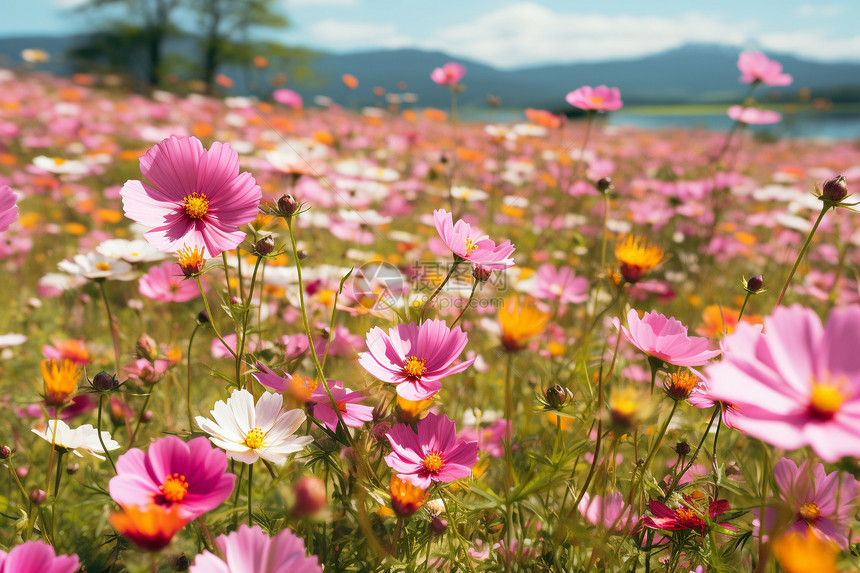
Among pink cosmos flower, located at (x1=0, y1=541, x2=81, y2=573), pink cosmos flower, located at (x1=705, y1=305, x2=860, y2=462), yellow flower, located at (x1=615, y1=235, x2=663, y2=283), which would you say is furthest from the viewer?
yellow flower, located at (x1=615, y1=235, x2=663, y2=283)

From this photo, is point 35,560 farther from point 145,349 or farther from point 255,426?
point 145,349

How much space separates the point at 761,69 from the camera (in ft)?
5.67

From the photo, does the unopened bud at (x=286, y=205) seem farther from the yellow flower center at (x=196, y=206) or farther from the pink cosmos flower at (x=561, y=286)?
the pink cosmos flower at (x=561, y=286)

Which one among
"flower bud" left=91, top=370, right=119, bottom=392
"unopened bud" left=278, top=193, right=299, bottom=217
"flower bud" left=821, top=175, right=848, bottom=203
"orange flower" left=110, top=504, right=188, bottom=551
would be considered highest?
"flower bud" left=821, top=175, right=848, bottom=203

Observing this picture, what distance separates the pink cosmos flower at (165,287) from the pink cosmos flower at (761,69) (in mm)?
1848

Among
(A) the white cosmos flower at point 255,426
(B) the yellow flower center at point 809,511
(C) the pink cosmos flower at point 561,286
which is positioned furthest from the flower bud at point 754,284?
(C) the pink cosmos flower at point 561,286

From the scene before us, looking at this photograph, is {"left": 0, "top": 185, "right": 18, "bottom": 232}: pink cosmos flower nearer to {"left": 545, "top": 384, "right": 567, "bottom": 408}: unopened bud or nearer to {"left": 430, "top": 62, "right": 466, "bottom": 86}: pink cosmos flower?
{"left": 545, "top": 384, "right": 567, "bottom": 408}: unopened bud

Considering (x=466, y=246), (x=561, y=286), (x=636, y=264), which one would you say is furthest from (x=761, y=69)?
(x=466, y=246)

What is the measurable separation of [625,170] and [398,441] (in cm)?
428

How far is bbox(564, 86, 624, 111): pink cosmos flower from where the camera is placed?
1244mm

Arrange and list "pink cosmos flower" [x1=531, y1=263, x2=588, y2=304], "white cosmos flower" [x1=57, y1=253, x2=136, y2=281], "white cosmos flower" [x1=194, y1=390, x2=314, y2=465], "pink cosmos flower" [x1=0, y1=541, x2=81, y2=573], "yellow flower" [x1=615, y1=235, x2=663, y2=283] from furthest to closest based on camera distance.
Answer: "pink cosmos flower" [x1=531, y1=263, x2=588, y2=304], "white cosmos flower" [x1=57, y1=253, x2=136, y2=281], "yellow flower" [x1=615, y1=235, x2=663, y2=283], "white cosmos flower" [x1=194, y1=390, x2=314, y2=465], "pink cosmos flower" [x1=0, y1=541, x2=81, y2=573]

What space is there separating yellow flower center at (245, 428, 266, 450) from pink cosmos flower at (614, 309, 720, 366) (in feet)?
1.35

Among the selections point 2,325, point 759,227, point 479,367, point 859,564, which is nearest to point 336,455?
point 859,564

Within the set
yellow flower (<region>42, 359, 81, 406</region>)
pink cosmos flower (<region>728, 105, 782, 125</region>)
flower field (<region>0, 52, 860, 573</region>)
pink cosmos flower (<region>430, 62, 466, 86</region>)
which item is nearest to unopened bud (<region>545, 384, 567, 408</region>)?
flower field (<region>0, 52, 860, 573</region>)
